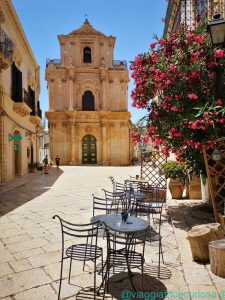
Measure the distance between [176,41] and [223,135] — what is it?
2435 mm

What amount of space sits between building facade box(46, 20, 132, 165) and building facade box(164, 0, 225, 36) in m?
13.9

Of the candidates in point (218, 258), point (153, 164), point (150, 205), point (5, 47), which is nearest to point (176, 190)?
point (153, 164)

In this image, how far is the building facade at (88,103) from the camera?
3138 cm

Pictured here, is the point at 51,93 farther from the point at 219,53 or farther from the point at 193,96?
the point at 219,53

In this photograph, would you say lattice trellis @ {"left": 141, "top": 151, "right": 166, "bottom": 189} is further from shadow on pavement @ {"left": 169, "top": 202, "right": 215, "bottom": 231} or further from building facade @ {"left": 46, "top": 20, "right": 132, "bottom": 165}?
building facade @ {"left": 46, "top": 20, "right": 132, "bottom": 165}

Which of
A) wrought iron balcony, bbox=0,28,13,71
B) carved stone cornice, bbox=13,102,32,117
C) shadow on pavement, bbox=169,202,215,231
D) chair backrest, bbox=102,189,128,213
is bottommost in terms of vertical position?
shadow on pavement, bbox=169,202,215,231

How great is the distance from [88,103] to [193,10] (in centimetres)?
2066

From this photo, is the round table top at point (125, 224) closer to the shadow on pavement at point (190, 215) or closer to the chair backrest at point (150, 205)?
the chair backrest at point (150, 205)

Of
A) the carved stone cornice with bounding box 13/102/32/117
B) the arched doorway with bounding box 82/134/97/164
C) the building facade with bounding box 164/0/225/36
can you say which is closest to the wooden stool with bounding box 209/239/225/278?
the building facade with bounding box 164/0/225/36

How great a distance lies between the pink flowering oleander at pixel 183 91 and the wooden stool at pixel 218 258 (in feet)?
7.98

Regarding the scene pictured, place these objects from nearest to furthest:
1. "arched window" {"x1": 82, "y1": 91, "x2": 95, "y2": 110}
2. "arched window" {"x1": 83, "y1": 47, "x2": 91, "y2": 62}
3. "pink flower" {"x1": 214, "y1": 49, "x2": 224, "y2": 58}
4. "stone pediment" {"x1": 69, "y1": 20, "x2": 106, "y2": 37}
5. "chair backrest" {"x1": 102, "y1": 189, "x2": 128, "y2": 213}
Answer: "pink flower" {"x1": 214, "y1": 49, "x2": 224, "y2": 58}, "chair backrest" {"x1": 102, "y1": 189, "x2": 128, "y2": 213}, "arched window" {"x1": 82, "y1": 91, "x2": 95, "y2": 110}, "stone pediment" {"x1": 69, "y1": 20, "x2": 106, "y2": 37}, "arched window" {"x1": 83, "y1": 47, "x2": 91, "y2": 62}

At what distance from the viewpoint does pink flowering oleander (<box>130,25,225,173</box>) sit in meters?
5.93

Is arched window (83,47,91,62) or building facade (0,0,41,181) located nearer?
building facade (0,0,41,181)

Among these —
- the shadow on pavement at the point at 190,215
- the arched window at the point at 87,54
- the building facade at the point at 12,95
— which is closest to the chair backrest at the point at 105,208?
the shadow on pavement at the point at 190,215
